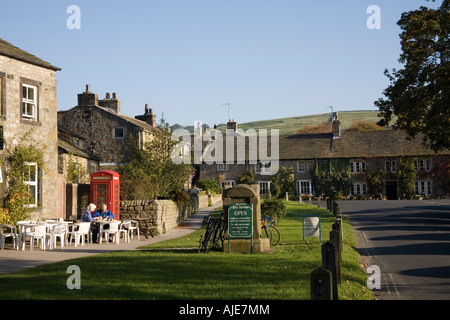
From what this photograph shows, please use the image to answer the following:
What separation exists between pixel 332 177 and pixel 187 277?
5457 centimetres

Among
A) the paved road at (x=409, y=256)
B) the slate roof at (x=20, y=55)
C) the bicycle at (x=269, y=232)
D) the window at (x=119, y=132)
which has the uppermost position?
the slate roof at (x=20, y=55)

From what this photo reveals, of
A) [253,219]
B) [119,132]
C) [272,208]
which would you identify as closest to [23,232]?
[253,219]

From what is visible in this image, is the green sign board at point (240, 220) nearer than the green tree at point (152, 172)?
Yes

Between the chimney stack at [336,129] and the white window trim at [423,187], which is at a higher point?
the chimney stack at [336,129]

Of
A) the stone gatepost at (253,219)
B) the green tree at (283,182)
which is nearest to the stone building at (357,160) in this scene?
the green tree at (283,182)

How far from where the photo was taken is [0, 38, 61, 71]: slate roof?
69.8 ft

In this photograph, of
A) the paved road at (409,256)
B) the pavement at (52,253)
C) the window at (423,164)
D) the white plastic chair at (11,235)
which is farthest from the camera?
the window at (423,164)

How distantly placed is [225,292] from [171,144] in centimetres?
1926

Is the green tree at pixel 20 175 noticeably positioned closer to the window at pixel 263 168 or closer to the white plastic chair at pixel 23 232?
the white plastic chair at pixel 23 232

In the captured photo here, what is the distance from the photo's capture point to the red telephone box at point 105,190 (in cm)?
2233

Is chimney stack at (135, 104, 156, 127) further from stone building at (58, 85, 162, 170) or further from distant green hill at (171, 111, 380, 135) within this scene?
distant green hill at (171, 111, 380, 135)

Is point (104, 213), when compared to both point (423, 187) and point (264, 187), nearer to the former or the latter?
point (264, 187)

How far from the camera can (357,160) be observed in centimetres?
6506

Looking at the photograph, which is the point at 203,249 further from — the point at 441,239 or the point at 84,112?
the point at 84,112
